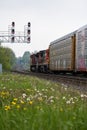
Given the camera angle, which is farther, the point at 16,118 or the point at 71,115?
the point at 71,115

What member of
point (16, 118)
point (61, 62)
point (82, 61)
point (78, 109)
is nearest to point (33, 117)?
point (16, 118)

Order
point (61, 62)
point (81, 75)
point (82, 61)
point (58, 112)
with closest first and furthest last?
point (58, 112), point (82, 61), point (81, 75), point (61, 62)

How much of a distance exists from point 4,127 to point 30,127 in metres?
0.42

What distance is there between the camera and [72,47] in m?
36.1

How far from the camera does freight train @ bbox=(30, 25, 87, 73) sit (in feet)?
102

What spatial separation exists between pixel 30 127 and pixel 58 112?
1.25 metres

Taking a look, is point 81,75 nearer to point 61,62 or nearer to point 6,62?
point 61,62

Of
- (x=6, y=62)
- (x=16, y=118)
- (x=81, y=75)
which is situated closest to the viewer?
(x=16, y=118)

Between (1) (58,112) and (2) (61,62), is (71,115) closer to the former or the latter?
(1) (58,112)

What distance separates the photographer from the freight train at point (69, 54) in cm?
3117

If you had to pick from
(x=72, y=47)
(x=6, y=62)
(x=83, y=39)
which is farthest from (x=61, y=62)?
(x=6, y=62)

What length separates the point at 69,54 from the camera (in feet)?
122

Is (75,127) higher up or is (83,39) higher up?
(83,39)

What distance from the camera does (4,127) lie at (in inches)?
274
